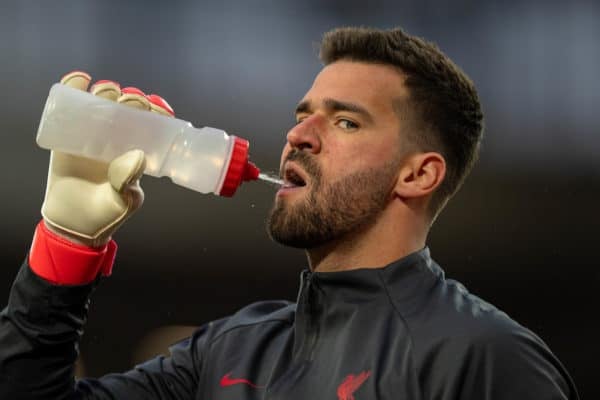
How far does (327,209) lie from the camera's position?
136 centimetres

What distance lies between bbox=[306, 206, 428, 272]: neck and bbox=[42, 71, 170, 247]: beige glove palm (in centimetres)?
35

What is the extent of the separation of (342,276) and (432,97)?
407mm

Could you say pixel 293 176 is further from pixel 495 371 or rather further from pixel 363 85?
pixel 495 371

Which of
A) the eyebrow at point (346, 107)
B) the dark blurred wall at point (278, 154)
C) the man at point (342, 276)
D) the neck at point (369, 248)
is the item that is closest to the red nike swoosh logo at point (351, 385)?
the man at point (342, 276)

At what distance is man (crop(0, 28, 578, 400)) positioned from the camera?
1153 millimetres

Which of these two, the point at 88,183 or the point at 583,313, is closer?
the point at 88,183

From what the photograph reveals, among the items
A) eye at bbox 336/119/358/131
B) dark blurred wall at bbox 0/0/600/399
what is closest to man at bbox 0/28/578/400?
eye at bbox 336/119/358/131

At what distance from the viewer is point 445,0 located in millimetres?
2484

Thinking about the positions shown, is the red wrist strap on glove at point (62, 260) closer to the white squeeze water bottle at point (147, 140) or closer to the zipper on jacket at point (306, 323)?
the white squeeze water bottle at point (147, 140)

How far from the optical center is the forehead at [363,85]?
143 centimetres

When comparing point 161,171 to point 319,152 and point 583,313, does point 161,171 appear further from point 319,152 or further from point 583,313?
point 583,313

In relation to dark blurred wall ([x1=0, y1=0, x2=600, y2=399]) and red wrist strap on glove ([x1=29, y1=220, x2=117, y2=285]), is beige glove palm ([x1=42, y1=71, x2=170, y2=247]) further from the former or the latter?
dark blurred wall ([x1=0, y1=0, x2=600, y2=399])

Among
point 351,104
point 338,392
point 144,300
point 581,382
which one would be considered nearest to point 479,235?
point 581,382

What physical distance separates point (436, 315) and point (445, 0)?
154 centimetres
